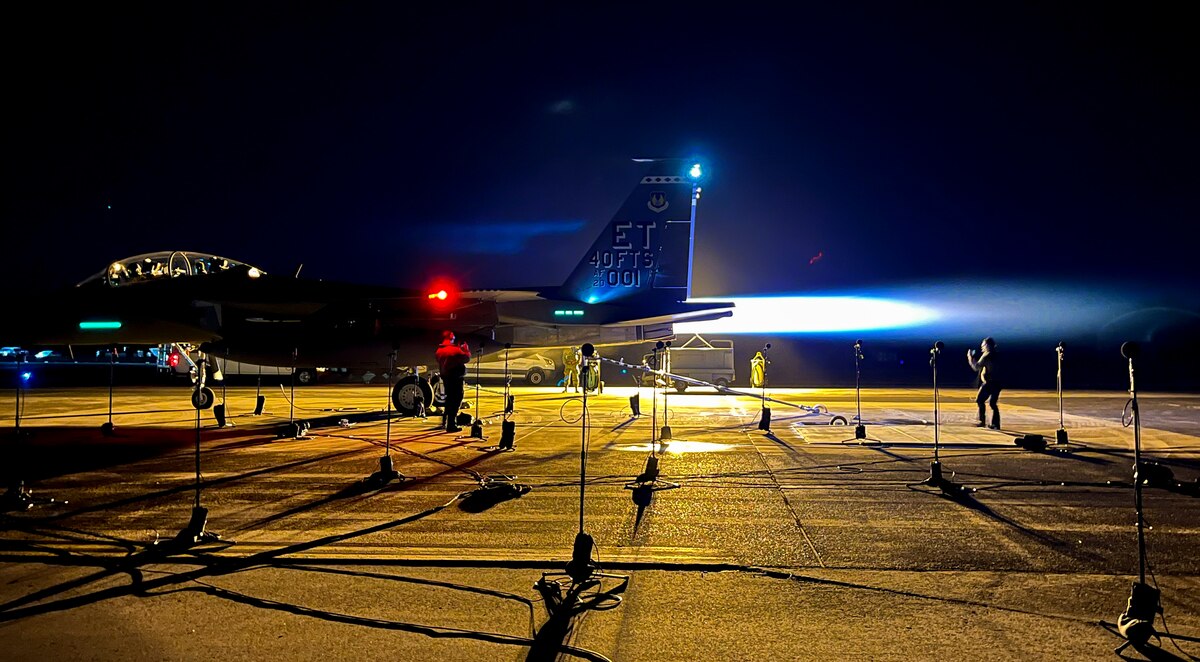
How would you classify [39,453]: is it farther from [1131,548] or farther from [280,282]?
[1131,548]

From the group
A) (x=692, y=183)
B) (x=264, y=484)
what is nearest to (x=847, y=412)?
(x=692, y=183)

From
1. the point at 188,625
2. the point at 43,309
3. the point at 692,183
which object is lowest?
the point at 188,625

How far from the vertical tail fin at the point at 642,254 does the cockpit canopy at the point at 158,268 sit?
27.8 ft

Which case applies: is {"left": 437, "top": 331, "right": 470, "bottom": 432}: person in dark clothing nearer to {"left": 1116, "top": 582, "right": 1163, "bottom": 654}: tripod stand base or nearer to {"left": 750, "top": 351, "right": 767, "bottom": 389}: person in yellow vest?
{"left": 1116, "top": 582, "right": 1163, "bottom": 654}: tripod stand base

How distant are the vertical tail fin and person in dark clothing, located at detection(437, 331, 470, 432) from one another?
5.45m

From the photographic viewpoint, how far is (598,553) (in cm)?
563

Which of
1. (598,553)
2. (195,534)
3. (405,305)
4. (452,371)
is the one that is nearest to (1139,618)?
(598,553)

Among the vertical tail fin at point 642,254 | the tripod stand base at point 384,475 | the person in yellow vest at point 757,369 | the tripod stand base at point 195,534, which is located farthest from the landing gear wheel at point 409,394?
the person in yellow vest at point 757,369

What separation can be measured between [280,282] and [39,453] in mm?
7284

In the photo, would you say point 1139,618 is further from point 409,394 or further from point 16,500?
point 409,394

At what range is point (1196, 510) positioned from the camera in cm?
723

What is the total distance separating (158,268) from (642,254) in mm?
11452

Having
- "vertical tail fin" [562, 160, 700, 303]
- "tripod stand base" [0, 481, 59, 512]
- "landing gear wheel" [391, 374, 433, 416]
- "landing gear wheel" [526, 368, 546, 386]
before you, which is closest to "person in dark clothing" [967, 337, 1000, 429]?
"vertical tail fin" [562, 160, 700, 303]

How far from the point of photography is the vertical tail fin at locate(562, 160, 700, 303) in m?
18.6
